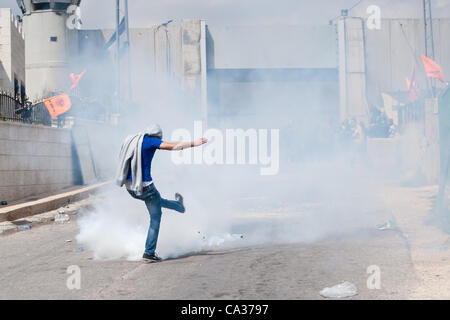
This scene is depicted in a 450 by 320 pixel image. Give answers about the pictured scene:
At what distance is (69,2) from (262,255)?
1068 inches

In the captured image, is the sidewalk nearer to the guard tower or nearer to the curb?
the curb

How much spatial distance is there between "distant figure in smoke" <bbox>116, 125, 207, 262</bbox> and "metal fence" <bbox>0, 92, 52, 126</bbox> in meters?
5.99

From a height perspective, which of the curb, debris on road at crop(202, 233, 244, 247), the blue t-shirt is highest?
the blue t-shirt

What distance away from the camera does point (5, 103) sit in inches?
440

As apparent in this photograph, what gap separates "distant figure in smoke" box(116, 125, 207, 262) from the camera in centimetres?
561

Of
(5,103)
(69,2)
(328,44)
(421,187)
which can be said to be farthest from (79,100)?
(328,44)

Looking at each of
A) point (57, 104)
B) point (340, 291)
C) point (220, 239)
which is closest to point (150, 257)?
point (220, 239)

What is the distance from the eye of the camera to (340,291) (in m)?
4.33

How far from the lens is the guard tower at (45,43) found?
3000 centimetres

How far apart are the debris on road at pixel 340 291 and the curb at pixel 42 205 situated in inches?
248

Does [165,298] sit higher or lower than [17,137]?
lower

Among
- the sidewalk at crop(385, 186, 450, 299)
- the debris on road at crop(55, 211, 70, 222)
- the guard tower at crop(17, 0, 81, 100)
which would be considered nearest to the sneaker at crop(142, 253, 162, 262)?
A: the sidewalk at crop(385, 186, 450, 299)

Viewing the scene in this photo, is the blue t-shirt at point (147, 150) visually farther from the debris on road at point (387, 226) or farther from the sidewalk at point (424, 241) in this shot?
the debris on road at point (387, 226)

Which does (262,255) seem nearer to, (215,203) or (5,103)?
(215,203)
